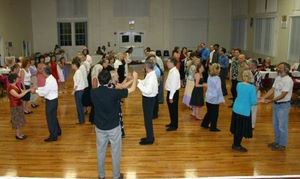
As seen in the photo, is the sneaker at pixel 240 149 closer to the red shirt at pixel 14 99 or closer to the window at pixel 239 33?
the red shirt at pixel 14 99

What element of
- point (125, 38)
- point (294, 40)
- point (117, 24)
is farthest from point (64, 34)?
point (294, 40)

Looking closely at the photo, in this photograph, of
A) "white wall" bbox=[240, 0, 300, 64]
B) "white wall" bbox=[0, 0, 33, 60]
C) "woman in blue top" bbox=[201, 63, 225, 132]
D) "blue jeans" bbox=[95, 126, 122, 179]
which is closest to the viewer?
"blue jeans" bbox=[95, 126, 122, 179]

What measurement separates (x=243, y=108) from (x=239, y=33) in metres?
13.7

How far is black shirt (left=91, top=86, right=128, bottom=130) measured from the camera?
393 centimetres

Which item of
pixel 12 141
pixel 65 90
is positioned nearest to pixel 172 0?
pixel 65 90

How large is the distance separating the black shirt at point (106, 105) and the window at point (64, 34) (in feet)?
57.4

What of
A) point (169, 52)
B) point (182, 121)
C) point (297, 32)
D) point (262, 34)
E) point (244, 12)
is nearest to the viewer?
point (182, 121)

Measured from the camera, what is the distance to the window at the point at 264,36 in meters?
13.4

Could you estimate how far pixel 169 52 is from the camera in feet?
66.3

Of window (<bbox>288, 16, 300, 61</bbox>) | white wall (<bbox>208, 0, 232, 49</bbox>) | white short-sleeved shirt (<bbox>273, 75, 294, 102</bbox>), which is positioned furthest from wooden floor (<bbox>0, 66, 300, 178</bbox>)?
white wall (<bbox>208, 0, 232, 49</bbox>)

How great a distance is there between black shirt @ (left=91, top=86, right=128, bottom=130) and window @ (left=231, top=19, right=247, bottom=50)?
14215 millimetres

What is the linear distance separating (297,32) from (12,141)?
10007 mm

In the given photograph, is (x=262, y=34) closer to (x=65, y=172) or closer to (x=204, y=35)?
(x=204, y=35)

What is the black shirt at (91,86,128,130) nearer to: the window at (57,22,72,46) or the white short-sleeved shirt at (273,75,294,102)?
the white short-sleeved shirt at (273,75,294,102)
